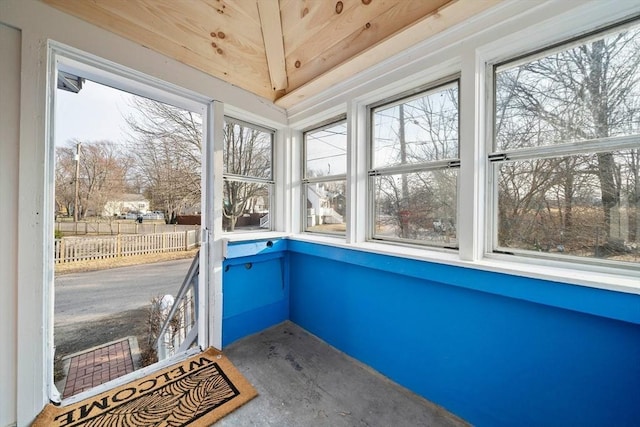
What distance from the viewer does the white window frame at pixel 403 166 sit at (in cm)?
144

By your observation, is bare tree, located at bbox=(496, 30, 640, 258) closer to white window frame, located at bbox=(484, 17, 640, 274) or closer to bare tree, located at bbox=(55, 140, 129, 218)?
white window frame, located at bbox=(484, 17, 640, 274)

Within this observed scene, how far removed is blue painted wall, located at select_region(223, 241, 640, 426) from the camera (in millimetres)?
915

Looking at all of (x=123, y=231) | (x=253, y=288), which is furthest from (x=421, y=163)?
(x=123, y=231)

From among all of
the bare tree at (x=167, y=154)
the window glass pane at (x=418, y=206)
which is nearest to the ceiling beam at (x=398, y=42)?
the window glass pane at (x=418, y=206)

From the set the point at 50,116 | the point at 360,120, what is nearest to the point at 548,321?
the point at 360,120

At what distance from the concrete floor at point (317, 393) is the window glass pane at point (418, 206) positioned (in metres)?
1.02

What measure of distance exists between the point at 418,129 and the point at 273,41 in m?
1.40

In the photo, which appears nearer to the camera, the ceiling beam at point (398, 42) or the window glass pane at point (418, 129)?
the ceiling beam at point (398, 42)

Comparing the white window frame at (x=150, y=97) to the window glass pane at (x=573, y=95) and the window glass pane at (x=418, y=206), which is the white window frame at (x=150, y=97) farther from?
the window glass pane at (x=573, y=95)

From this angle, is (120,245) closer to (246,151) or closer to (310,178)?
(246,151)

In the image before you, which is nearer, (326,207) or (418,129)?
(418,129)

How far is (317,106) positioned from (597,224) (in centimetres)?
202

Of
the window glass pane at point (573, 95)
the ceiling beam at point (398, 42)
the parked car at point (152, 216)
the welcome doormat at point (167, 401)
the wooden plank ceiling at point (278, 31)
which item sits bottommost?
the welcome doormat at point (167, 401)

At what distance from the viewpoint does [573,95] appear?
1078mm
